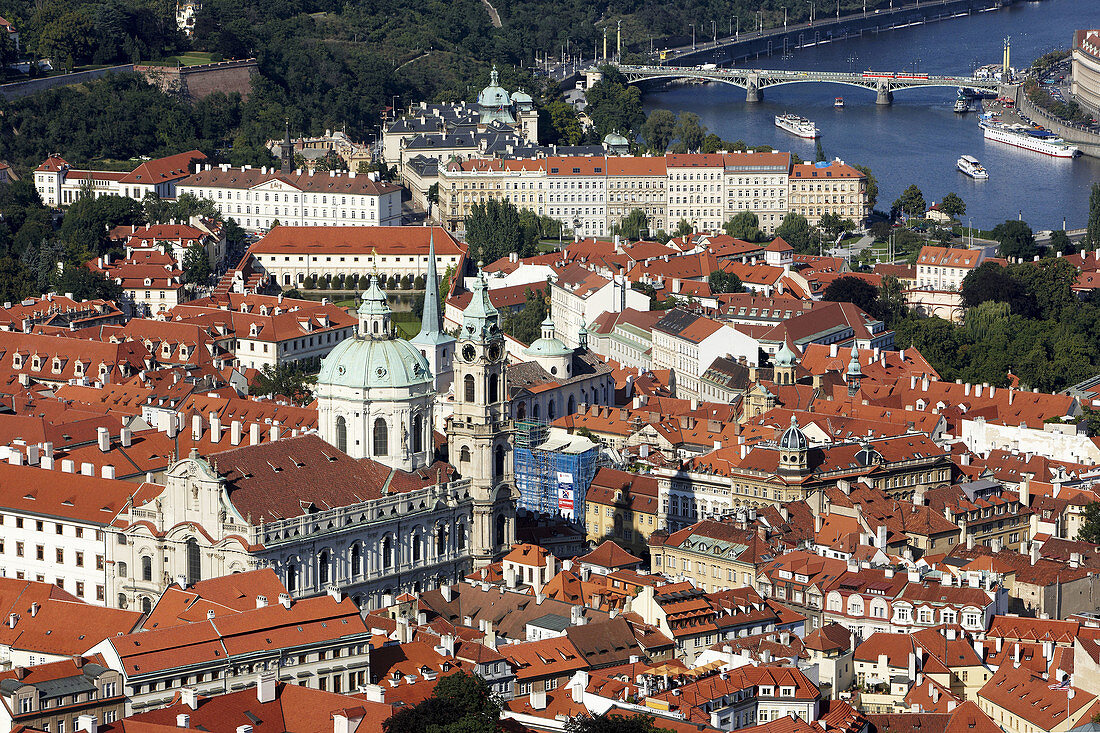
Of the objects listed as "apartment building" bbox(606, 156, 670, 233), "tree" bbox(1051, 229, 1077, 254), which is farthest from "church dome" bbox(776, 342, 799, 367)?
"apartment building" bbox(606, 156, 670, 233)

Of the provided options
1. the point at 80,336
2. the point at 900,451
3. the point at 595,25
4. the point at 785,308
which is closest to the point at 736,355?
the point at 785,308

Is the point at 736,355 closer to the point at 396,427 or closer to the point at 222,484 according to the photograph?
the point at 396,427

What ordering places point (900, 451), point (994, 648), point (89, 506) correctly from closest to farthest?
point (994, 648), point (89, 506), point (900, 451)

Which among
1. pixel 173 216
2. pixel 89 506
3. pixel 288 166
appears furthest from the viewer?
pixel 288 166

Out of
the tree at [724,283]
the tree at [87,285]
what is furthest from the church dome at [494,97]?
the tree at [87,285]

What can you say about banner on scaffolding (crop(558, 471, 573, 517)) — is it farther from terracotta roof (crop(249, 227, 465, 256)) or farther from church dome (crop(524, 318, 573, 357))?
terracotta roof (crop(249, 227, 465, 256))

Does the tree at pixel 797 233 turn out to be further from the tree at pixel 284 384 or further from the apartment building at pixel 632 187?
the tree at pixel 284 384

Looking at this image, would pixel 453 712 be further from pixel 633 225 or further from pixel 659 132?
pixel 659 132
